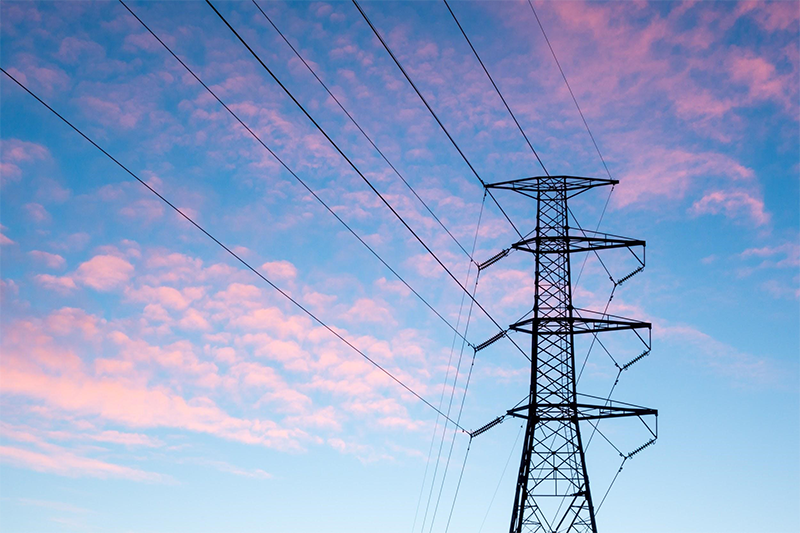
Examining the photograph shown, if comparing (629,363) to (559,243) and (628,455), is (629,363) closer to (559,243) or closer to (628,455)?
(628,455)

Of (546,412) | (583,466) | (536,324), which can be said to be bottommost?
(583,466)

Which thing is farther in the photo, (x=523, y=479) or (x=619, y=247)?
(x=619, y=247)

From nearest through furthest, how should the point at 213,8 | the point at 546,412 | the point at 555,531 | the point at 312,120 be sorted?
the point at 213,8 → the point at 312,120 → the point at 555,531 → the point at 546,412

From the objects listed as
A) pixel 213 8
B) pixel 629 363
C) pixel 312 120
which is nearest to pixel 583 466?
pixel 629 363

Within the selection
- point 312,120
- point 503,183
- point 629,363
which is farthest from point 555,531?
point 312,120

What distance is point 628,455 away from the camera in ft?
103

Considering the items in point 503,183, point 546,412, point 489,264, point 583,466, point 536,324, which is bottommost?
point 583,466

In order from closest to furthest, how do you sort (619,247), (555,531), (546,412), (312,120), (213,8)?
(213,8) → (312,120) → (555,531) → (546,412) → (619,247)

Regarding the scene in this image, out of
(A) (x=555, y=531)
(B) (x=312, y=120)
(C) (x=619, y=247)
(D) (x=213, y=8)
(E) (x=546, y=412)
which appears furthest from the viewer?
(C) (x=619, y=247)

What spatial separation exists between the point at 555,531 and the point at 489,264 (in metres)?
10.0

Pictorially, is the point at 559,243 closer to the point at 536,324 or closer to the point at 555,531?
the point at 536,324

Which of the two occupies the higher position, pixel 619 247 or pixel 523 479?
pixel 619 247

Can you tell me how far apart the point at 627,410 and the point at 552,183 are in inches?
384

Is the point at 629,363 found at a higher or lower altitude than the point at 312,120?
higher
